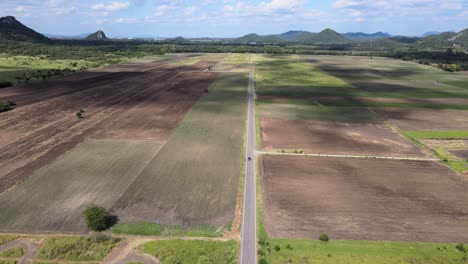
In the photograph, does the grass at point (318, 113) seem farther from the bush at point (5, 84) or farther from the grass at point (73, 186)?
the bush at point (5, 84)

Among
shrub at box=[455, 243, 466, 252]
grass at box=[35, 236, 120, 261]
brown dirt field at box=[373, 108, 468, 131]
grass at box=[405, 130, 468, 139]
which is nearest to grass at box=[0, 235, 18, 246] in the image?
grass at box=[35, 236, 120, 261]

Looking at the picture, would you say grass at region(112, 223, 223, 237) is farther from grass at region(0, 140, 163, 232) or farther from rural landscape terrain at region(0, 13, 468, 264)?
grass at region(0, 140, 163, 232)

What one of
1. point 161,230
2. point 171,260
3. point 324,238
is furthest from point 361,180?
point 171,260

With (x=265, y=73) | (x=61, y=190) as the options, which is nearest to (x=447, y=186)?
(x=61, y=190)

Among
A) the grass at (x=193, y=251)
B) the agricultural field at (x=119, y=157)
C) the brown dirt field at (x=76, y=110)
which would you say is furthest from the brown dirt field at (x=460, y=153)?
the brown dirt field at (x=76, y=110)

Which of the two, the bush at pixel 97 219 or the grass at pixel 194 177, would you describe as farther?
the grass at pixel 194 177

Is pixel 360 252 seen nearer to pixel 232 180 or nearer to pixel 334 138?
pixel 232 180
